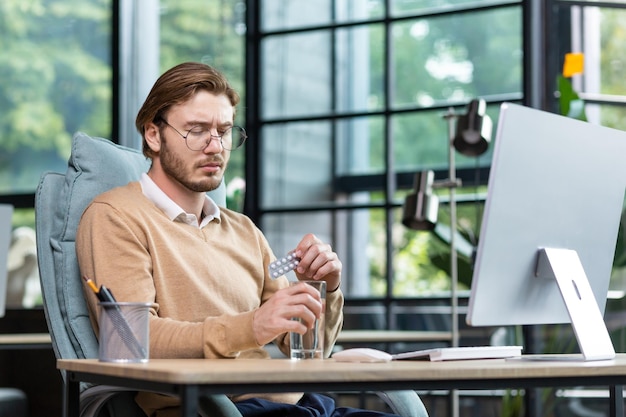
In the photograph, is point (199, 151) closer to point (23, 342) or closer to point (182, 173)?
point (182, 173)

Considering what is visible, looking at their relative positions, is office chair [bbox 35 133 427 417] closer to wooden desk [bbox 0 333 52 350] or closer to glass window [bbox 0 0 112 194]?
wooden desk [bbox 0 333 52 350]

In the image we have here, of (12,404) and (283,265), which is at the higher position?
(283,265)

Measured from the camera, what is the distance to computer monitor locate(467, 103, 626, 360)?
1.58 m

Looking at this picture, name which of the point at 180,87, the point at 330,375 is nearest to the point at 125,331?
the point at 330,375

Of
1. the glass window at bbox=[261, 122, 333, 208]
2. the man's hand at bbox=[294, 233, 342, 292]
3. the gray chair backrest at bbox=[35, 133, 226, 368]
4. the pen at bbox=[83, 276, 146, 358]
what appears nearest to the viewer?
the pen at bbox=[83, 276, 146, 358]

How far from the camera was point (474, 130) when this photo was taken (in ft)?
12.6

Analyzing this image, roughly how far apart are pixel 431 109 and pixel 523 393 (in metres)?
1.32

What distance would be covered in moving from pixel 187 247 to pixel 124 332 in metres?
0.55

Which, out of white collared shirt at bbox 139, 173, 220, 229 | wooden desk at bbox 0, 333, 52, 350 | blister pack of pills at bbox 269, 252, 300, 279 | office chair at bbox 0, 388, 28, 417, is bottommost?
office chair at bbox 0, 388, 28, 417

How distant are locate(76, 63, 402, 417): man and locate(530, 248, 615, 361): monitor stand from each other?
39cm

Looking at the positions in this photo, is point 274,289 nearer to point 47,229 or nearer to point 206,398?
point 47,229

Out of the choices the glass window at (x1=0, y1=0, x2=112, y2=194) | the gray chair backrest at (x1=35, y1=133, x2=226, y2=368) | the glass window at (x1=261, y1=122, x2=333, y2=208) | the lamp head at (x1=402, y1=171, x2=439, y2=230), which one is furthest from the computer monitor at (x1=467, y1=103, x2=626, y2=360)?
the glass window at (x1=0, y1=0, x2=112, y2=194)

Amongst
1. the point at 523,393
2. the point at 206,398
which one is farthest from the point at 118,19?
the point at 206,398

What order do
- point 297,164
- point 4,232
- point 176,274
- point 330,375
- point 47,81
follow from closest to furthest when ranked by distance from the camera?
point 330,375
point 176,274
point 4,232
point 297,164
point 47,81
